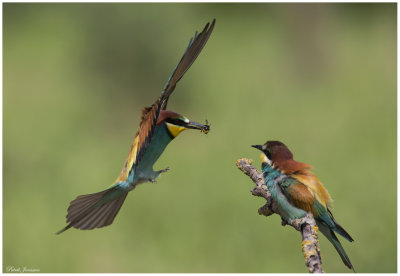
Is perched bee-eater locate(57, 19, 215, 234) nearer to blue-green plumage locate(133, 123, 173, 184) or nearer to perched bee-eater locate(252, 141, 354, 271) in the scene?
blue-green plumage locate(133, 123, 173, 184)

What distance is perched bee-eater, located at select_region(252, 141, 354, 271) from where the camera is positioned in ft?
7.22

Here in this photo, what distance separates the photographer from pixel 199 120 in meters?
6.16

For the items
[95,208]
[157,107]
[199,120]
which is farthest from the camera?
[199,120]

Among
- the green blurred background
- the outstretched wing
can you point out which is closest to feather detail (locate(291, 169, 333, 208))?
the outstretched wing

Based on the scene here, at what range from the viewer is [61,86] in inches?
282

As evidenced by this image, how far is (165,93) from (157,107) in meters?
0.05

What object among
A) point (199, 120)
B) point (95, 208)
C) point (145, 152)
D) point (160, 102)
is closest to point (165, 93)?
point (160, 102)

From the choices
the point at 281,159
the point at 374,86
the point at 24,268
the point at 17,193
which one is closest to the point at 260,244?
the point at 24,268

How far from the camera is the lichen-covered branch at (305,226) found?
65.9 inches

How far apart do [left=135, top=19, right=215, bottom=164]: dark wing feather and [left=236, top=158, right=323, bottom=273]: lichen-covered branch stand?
384 millimetres

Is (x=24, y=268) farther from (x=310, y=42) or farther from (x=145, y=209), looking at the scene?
(x=310, y=42)

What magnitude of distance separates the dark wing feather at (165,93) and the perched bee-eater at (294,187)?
A: 0.49 m

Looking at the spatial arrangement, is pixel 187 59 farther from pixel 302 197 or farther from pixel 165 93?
pixel 302 197

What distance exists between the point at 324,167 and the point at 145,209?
57.3 inches
